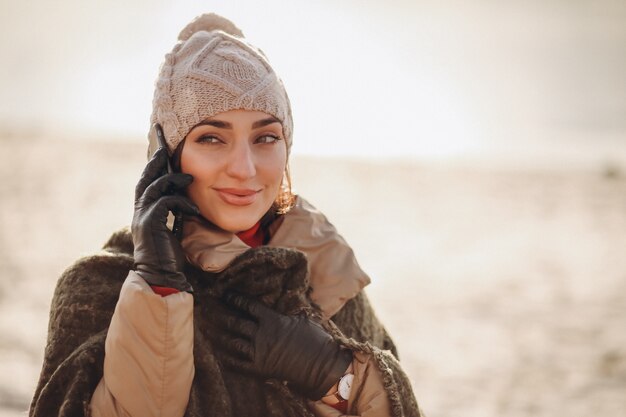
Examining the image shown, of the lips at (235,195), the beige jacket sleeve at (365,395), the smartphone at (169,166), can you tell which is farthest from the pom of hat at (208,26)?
the beige jacket sleeve at (365,395)

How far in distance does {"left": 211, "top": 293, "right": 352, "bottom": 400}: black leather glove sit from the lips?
289mm

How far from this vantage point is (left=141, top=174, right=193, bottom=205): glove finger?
7.07 feet

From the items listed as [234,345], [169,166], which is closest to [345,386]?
[234,345]

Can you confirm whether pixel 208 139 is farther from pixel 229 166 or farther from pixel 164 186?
pixel 164 186

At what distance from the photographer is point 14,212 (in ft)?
31.7

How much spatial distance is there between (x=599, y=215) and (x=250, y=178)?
1026 centimetres

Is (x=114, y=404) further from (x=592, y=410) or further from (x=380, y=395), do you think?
(x=592, y=410)

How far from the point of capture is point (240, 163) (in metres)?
2.28

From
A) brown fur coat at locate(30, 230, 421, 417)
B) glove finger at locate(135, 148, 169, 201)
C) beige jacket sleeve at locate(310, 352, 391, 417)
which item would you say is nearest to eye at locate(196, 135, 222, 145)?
glove finger at locate(135, 148, 169, 201)

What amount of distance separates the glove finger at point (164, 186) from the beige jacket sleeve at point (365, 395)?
0.76 metres

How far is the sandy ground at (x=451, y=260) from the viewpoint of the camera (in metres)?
5.72

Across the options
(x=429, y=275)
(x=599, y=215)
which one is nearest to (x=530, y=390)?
(x=429, y=275)

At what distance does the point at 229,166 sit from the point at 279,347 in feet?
1.87

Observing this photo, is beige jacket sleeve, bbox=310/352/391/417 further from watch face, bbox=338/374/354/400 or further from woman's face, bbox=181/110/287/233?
woman's face, bbox=181/110/287/233
